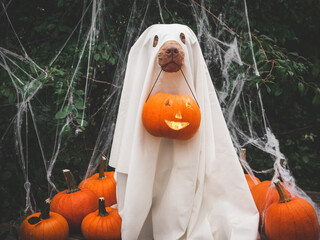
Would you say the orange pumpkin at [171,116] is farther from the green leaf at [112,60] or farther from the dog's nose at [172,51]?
the green leaf at [112,60]

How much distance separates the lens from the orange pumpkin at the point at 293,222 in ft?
5.39

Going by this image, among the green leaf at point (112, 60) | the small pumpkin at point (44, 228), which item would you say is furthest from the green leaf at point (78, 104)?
the small pumpkin at point (44, 228)

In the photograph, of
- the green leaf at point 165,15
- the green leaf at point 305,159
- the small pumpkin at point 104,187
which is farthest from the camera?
the green leaf at point 305,159

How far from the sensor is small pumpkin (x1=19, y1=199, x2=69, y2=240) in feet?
5.47

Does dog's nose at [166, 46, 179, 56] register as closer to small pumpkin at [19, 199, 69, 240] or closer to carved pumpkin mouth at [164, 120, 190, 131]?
carved pumpkin mouth at [164, 120, 190, 131]

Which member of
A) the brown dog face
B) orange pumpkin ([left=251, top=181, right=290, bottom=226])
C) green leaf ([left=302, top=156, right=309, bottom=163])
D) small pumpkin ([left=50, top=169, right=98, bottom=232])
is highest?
the brown dog face

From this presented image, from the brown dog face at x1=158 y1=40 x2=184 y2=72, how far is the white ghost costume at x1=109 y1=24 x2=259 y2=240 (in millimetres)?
70

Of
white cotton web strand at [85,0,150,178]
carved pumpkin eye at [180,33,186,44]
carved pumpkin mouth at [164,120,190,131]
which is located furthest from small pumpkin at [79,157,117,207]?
carved pumpkin eye at [180,33,186,44]

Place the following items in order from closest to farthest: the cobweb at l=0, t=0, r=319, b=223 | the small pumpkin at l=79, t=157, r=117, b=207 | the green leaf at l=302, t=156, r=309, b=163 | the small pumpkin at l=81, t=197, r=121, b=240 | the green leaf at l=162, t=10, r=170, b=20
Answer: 1. the small pumpkin at l=81, t=197, r=121, b=240
2. the small pumpkin at l=79, t=157, r=117, b=207
3. the cobweb at l=0, t=0, r=319, b=223
4. the green leaf at l=162, t=10, r=170, b=20
5. the green leaf at l=302, t=156, r=309, b=163

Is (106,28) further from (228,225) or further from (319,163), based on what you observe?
(319,163)

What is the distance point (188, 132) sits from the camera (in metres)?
1.62

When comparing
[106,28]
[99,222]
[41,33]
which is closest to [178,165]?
[99,222]

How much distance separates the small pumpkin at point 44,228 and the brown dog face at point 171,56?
3.31ft

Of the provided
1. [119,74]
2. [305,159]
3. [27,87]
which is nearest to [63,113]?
[27,87]
